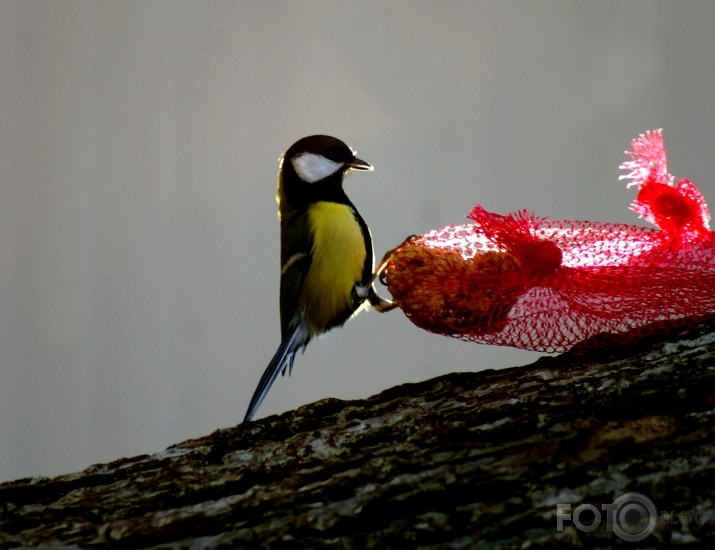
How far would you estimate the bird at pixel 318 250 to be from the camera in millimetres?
1312

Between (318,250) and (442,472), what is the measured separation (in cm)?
70

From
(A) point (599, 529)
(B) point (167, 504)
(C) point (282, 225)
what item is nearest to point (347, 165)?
(C) point (282, 225)

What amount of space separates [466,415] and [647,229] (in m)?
0.32

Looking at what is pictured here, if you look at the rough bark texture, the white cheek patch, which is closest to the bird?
the white cheek patch

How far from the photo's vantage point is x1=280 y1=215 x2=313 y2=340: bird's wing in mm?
1363

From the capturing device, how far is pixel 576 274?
34.2 inches

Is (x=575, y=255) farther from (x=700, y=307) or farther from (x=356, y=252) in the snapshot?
(x=356, y=252)

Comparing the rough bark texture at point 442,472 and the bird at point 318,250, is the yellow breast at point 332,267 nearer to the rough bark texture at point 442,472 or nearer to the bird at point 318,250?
the bird at point 318,250

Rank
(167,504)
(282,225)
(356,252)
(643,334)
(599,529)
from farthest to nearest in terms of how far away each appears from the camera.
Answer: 1. (282,225)
2. (356,252)
3. (643,334)
4. (167,504)
5. (599,529)

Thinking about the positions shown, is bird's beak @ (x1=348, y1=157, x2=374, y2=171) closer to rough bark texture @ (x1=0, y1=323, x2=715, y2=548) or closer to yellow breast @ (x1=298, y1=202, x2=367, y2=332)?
yellow breast @ (x1=298, y1=202, x2=367, y2=332)

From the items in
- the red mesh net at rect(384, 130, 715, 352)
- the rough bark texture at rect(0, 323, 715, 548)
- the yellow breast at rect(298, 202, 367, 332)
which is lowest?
the rough bark texture at rect(0, 323, 715, 548)

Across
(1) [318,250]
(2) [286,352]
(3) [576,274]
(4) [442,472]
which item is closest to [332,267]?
(1) [318,250]

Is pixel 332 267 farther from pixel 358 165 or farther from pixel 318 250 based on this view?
pixel 358 165

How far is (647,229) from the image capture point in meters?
0.90
